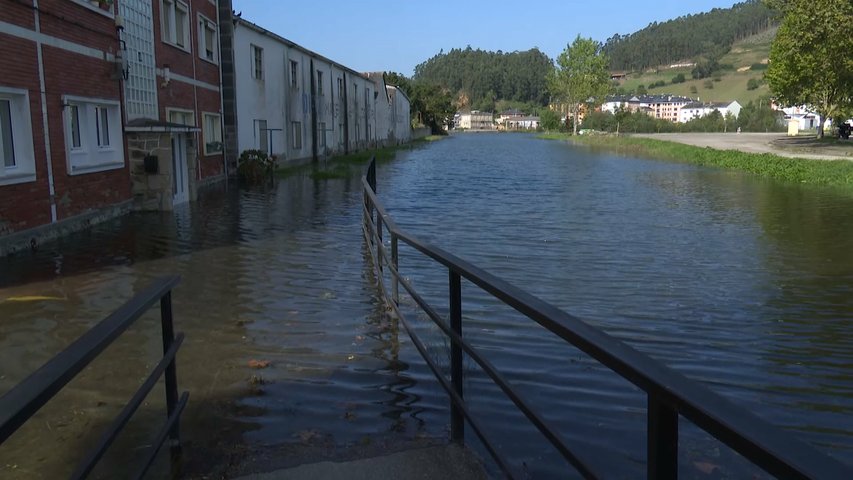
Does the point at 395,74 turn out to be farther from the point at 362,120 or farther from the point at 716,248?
the point at 716,248

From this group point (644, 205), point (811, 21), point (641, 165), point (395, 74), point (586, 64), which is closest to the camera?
point (644, 205)

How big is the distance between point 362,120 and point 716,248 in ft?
135

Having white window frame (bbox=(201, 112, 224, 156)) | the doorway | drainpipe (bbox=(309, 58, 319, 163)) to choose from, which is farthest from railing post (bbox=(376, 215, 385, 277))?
drainpipe (bbox=(309, 58, 319, 163))

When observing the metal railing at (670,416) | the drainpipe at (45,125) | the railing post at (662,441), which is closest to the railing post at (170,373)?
the metal railing at (670,416)

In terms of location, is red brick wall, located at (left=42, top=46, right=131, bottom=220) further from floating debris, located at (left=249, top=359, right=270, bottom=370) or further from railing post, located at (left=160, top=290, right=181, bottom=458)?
railing post, located at (left=160, top=290, right=181, bottom=458)

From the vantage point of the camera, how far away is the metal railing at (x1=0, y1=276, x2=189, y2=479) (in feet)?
5.86

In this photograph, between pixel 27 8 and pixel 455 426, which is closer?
pixel 455 426

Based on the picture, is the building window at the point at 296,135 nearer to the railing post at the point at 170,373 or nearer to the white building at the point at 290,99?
the white building at the point at 290,99

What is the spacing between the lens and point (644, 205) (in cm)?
1883

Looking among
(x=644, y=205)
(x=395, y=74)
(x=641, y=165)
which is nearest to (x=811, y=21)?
(x=641, y=165)

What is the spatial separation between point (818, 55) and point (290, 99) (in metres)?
23.6

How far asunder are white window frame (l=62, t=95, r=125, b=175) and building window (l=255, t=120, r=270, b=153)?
43.1 ft

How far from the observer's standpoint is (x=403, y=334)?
6.72 metres

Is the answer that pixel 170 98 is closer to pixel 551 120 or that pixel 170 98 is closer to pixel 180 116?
pixel 180 116
